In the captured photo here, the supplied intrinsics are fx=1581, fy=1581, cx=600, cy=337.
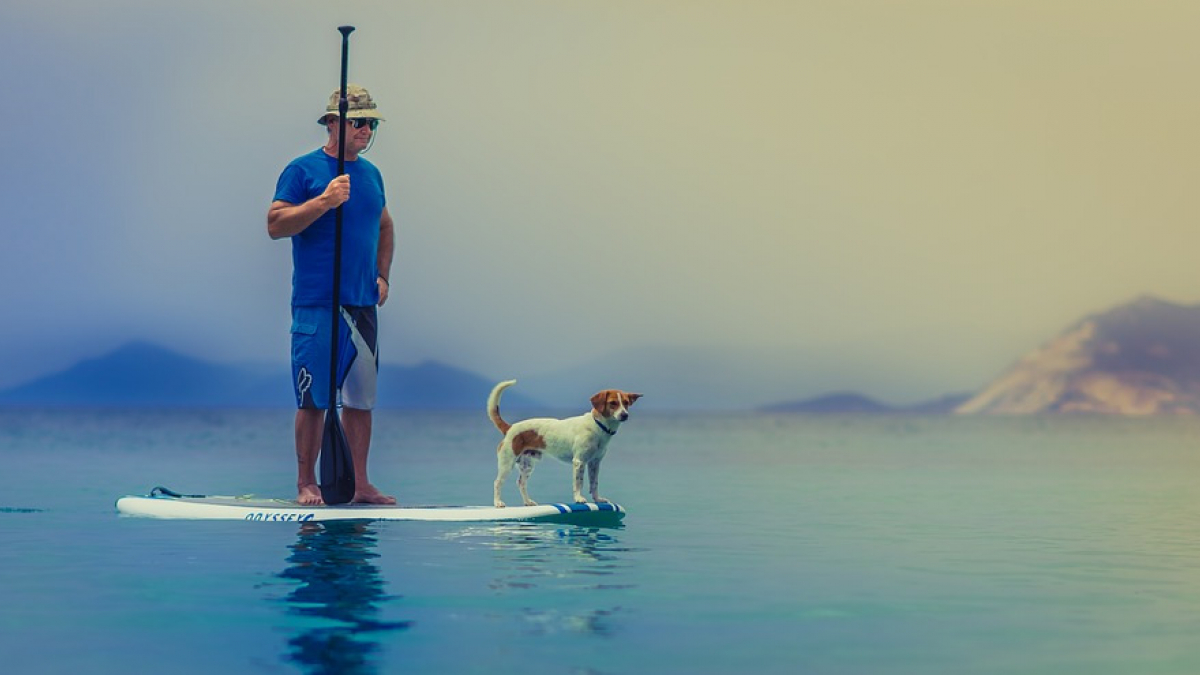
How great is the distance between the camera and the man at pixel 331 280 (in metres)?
13.1

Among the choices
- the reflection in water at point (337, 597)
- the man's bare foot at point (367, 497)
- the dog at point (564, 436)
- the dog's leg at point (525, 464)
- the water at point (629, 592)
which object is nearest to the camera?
the reflection in water at point (337, 597)

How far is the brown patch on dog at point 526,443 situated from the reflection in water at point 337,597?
1414 mm

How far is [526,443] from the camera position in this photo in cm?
1356

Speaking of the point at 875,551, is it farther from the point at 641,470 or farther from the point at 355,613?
the point at 641,470

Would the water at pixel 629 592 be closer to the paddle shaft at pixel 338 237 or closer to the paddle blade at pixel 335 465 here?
the paddle blade at pixel 335 465

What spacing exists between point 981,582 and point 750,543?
2.92 meters

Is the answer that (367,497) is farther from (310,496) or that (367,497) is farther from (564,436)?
(564,436)

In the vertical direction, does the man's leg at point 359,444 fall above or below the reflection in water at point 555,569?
above

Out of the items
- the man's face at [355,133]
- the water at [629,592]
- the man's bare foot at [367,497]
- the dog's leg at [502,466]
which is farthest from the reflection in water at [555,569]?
the man's face at [355,133]

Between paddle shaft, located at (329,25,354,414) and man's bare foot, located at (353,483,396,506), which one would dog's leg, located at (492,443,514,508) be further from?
paddle shaft, located at (329,25,354,414)

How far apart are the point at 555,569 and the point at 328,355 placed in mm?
3727

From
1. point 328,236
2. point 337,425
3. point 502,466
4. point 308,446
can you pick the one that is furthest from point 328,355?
point 502,466

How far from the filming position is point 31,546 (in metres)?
12.1

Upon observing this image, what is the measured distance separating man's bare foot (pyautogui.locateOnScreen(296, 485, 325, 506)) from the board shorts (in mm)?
735
